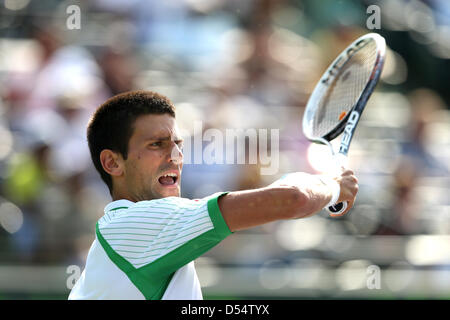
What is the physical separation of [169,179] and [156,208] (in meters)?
0.34

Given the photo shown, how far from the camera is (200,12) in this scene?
5.95 metres

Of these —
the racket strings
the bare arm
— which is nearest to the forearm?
the bare arm

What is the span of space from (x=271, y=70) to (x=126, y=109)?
3.53 m

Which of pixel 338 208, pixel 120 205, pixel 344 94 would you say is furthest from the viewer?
pixel 344 94

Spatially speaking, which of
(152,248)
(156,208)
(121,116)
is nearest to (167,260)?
(152,248)

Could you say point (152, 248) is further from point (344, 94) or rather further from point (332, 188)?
point (344, 94)

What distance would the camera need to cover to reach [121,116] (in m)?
2.31

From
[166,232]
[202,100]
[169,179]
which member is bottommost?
[166,232]

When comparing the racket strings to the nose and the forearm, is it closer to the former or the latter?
the nose

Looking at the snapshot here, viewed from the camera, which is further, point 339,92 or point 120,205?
point 339,92

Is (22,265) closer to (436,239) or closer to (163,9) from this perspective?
(163,9)

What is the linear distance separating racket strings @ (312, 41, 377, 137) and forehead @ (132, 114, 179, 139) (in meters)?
1.08

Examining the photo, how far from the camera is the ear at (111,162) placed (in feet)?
7.57

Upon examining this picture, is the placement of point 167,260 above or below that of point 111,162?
below
